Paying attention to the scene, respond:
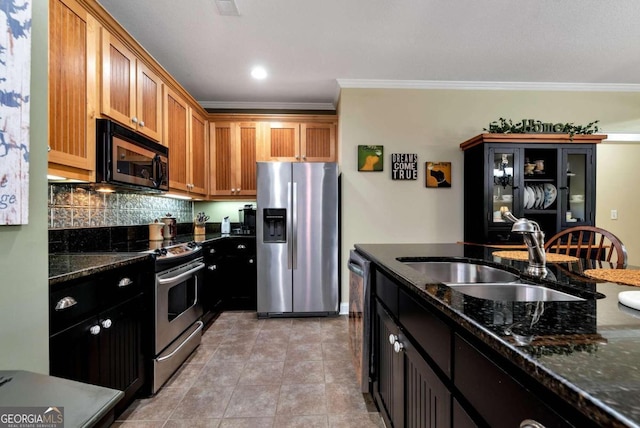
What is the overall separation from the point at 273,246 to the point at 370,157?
1495mm

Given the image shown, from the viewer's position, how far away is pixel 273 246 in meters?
3.28

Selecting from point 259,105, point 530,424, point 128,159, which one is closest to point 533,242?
point 530,424

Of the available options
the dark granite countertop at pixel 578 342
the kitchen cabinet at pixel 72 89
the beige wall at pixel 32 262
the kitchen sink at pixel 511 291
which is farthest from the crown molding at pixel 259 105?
the dark granite countertop at pixel 578 342

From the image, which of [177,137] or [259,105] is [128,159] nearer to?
[177,137]

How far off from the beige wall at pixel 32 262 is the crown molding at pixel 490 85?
2.94m

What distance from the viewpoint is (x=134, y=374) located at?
1756mm

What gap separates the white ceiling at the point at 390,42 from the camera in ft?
7.31

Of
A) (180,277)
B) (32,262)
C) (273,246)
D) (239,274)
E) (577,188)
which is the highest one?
(577,188)

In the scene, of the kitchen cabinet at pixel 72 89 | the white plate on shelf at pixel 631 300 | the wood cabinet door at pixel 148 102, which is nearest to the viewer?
the white plate on shelf at pixel 631 300

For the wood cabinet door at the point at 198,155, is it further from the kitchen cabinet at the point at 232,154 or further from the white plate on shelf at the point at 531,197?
the white plate on shelf at the point at 531,197

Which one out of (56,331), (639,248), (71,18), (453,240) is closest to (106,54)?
(71,18)

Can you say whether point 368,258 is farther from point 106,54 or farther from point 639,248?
point 639,248

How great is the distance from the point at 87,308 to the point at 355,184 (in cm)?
270

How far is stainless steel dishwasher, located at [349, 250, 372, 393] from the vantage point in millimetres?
1772
